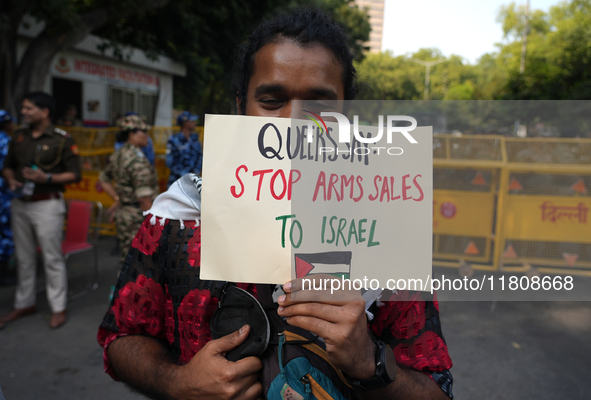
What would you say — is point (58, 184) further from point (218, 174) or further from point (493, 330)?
point (493, 330)

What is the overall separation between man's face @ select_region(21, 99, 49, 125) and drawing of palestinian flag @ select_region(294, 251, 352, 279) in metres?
3.96

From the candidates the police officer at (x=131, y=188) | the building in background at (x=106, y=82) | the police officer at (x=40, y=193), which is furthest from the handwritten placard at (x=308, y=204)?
the building in background at (x=106, y=82)

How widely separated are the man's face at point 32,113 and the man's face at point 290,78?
366cm

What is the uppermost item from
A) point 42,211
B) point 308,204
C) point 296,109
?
point 296,109

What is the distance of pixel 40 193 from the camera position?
399 cm

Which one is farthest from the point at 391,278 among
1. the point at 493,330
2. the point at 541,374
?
the point at 493,330

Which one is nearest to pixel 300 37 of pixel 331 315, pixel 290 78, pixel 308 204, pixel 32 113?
pixel 290 78

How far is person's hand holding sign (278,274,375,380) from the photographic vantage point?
88cm

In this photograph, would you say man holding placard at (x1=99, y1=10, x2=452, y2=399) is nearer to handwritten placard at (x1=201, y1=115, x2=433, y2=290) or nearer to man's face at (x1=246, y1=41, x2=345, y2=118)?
man's face at (x1=246, y1=41, x2=345, y2=118)

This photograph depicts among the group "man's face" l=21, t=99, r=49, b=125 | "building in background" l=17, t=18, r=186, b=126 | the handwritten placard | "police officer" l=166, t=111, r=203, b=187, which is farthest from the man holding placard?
"building in background" l=17, t=18, r=186, b=126

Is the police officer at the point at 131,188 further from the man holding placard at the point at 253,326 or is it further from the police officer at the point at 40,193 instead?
the man holding placard at the point at 253,326

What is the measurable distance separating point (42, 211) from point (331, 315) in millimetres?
3989

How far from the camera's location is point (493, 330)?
407 cm

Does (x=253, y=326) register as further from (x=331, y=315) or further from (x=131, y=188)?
(x=131, y=188)
